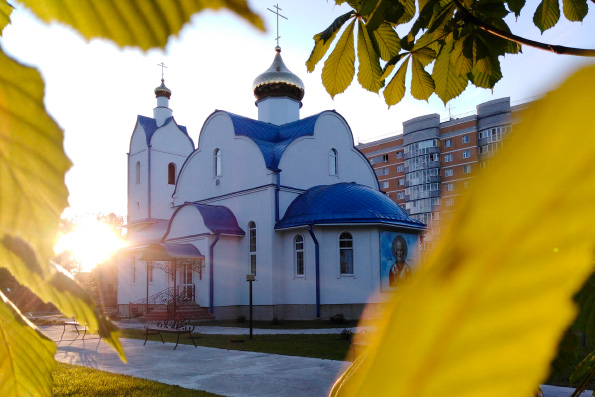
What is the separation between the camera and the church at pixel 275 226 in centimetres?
1584

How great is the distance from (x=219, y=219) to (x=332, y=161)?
5045 mm

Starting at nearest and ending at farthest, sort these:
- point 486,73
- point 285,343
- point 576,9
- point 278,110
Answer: point 576,9, point 486,73, point 285,343, point 278,110

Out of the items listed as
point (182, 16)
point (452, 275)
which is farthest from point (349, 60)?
point (452, 275)

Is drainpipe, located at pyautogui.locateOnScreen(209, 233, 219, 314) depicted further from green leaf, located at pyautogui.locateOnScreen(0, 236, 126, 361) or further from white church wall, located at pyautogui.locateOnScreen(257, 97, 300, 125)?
green leaf, located at pyautogui.locateOnScreen(0, 236, 126, 361)

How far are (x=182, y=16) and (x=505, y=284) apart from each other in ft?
1.19

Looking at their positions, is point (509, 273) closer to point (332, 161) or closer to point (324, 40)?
point (324, 40)

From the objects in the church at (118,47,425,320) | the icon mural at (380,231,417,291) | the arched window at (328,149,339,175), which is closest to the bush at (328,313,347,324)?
the church at (118,47,425,320)

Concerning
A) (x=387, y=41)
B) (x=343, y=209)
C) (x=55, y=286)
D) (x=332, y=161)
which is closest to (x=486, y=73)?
(x=387, y=41)

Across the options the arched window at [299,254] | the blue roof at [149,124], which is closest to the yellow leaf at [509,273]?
the arched window at [299,254]

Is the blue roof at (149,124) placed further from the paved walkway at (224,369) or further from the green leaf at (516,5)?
the green leaf at (516,5)

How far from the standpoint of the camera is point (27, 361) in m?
0.44

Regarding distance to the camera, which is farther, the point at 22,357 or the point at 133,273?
the point at 133,273

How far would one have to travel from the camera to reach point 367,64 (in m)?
2.30

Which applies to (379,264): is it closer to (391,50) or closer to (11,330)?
(391,50)
